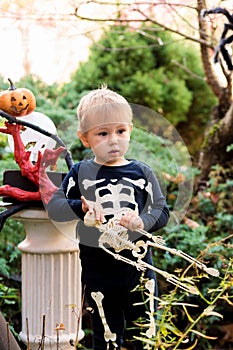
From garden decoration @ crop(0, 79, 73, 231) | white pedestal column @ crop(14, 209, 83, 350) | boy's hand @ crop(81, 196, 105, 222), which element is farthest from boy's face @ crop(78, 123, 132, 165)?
white pedestal column @ crop(14, 209, 83, 350)

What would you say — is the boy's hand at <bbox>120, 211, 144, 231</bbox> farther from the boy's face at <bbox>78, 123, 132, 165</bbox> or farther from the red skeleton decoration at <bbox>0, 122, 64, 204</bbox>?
the red skeleton decoration at <bbox>0, 122, 64, 204</bbox>

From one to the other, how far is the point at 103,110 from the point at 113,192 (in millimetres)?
302

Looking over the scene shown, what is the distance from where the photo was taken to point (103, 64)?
22.9 ft

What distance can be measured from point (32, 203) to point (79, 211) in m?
0.39

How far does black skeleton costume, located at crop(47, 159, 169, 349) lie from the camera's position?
2426 millimetres

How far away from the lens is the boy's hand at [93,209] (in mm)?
2277

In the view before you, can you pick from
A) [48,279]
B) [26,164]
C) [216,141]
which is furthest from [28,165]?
[216,141]

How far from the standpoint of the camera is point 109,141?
2412 millimetres

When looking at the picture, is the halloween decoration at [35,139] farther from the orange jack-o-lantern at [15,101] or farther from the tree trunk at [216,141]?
the tree trunk at [216,141]

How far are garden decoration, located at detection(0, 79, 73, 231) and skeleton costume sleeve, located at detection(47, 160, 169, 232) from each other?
162mm

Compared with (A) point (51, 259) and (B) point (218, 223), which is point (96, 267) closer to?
(A) point (51, 259)

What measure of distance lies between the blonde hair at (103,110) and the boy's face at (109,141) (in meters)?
0.02

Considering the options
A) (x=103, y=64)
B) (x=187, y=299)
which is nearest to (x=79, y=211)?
(x=187, y=299)

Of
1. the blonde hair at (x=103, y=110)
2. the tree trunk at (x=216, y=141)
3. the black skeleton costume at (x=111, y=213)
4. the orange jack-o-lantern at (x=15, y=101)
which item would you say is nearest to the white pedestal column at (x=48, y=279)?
the black skeleton costume at (x=111, y=213)
